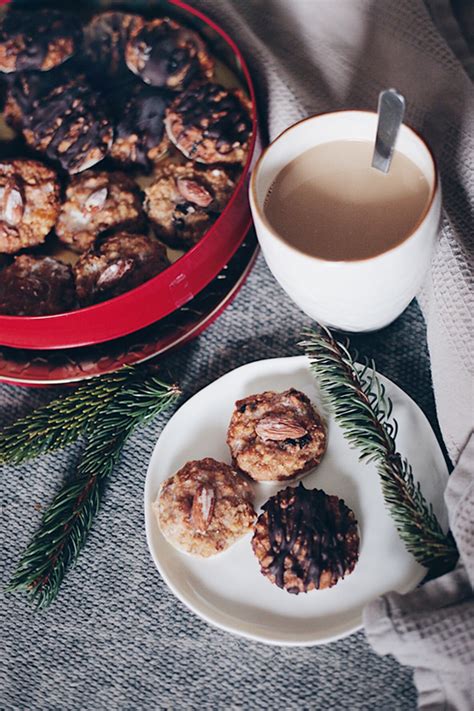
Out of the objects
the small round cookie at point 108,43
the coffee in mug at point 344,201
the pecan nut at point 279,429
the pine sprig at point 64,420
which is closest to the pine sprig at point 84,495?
the pine sprig at point 64,420

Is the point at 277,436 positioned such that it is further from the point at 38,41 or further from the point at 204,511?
the point at 38,41

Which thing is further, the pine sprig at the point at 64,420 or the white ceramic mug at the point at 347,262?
the pine sprig at the point at 64,420

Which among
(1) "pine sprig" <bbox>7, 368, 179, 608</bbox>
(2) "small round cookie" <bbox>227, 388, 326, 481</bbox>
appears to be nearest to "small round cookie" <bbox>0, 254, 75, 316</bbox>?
(1) "pine sprig" <bbox>7, 368, 179, 608</bbox>

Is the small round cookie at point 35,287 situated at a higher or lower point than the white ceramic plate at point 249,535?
higher

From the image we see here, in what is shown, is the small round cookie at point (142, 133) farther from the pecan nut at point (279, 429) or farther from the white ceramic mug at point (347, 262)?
the pecan nut at point (279, 429)

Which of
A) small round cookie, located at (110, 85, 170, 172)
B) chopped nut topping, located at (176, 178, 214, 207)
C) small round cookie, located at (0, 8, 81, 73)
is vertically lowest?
→ chopped nut topping, located at (176, 178, 214, 207)

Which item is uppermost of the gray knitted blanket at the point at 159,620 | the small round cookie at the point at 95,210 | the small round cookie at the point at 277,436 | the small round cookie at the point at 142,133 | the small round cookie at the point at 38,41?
the small round cookie at the point at 38,41

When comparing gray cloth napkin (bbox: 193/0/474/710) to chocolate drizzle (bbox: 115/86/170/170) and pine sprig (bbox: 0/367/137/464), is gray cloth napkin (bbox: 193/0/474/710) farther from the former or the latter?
pine sprig (bbox: 0/367/137/464)

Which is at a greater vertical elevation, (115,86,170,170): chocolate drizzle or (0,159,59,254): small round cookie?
A: (115,86,170,170): chocolate drizzle
